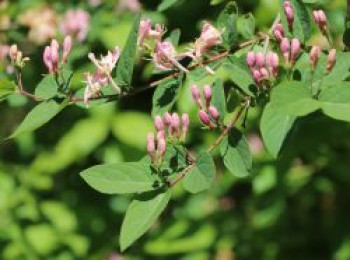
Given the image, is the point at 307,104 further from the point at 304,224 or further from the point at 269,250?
the point at 304,224

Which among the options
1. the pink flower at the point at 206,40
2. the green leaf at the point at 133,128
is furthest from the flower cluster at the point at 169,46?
the green leaf at the point at 133,128

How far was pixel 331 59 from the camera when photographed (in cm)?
101

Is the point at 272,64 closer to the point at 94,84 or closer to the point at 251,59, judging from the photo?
the point at 251,59

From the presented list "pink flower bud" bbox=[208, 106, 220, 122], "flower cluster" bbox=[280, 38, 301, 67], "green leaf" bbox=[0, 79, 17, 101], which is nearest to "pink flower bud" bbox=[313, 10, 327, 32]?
"flower cluster" bbox=[280, 38, 301, 67]

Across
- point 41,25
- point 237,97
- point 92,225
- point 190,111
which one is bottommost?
point 92,225

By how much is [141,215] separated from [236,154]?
17 cm

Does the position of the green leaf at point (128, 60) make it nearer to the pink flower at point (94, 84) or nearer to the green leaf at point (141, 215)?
the pink flower at point (94, 84)

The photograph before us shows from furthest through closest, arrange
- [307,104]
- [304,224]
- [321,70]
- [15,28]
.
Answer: [304,224], [15,28], [321,70], [307,104]

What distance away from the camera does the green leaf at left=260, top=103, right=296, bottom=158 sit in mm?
909

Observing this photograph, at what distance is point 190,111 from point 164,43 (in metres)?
0.99

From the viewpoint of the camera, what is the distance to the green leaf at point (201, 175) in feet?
3.18

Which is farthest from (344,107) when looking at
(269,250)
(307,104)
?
(269,250)

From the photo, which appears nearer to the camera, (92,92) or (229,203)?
(92,92)

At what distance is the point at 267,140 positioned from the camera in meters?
0.91
